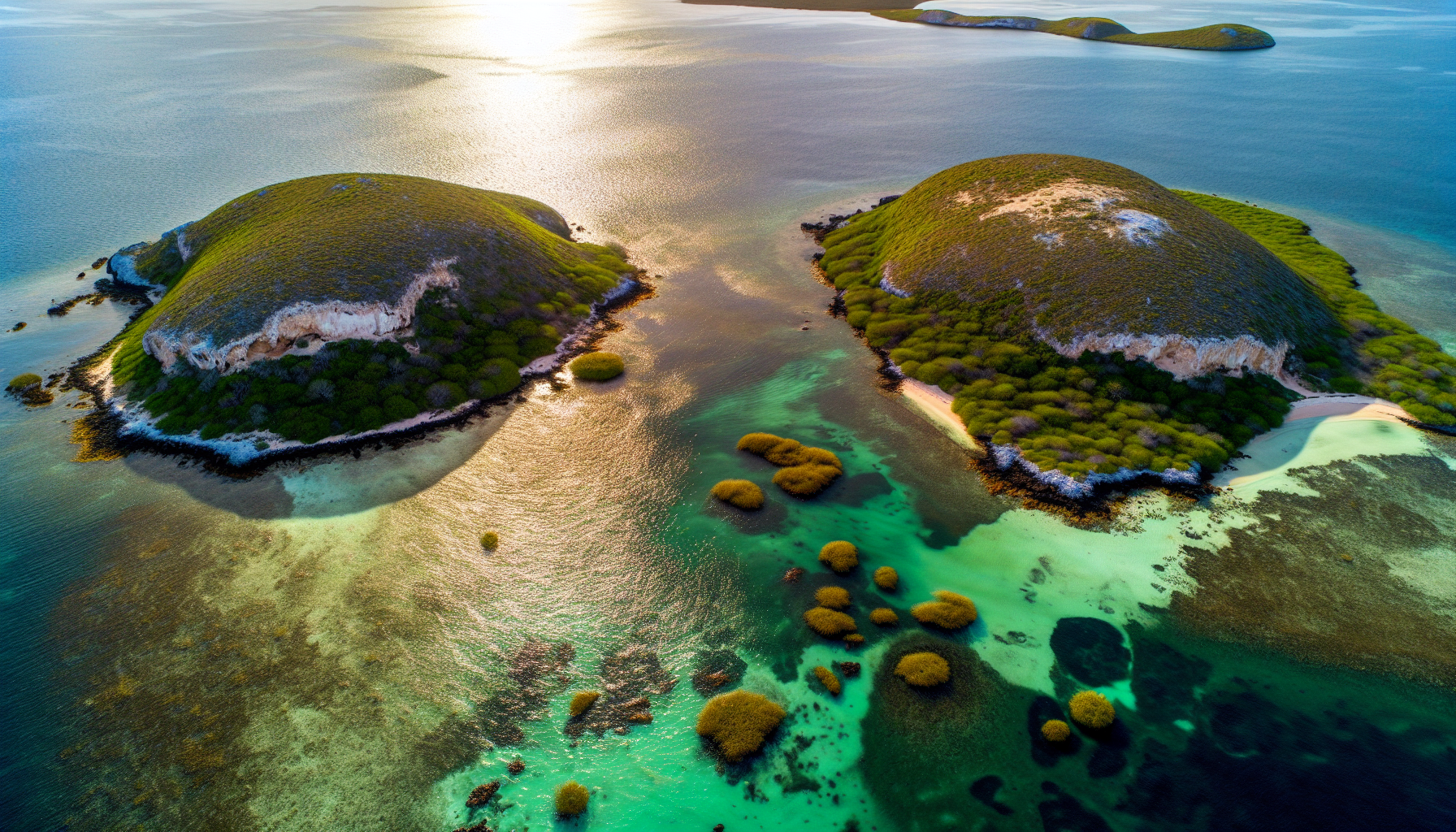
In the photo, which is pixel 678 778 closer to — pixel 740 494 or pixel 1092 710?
pixel 740 494

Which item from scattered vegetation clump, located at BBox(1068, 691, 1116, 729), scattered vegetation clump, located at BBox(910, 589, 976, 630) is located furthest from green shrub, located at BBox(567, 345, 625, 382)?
scattered vegetation clump, located at BBox(1068, 691, 1116, 729)

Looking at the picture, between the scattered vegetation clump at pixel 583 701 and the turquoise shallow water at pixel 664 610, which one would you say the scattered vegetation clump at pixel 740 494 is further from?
the scattered vegetation clump at pixel 583 701

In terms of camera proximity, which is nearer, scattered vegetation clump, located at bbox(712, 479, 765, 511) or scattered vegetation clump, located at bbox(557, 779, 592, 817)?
scattered vegetation clump, located at bbox(557, 779, 592, 817)

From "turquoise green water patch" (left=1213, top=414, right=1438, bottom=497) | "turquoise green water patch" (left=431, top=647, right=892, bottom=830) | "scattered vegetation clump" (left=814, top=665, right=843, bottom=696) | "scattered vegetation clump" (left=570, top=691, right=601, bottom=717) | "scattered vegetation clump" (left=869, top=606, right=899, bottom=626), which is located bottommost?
"turquoise green water patch" (left=431, top=647, right=892, bottom=830)

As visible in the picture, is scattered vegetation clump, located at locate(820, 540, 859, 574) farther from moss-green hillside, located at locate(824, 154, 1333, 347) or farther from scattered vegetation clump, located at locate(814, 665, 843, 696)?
moss-green hillside, located at locate(824, 154, 1333, 347)

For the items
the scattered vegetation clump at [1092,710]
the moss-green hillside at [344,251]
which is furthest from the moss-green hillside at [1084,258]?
the moss-green hillside at [344,251]

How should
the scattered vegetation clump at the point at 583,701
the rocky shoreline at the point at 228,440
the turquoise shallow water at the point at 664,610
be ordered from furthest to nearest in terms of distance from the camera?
the rocky shoreline at the point at 228,440 → the scattered vegetation clump at the point at 583,701 → the turquoise shallow water at the point at 664,610

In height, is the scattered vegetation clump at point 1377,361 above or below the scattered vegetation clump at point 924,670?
above
